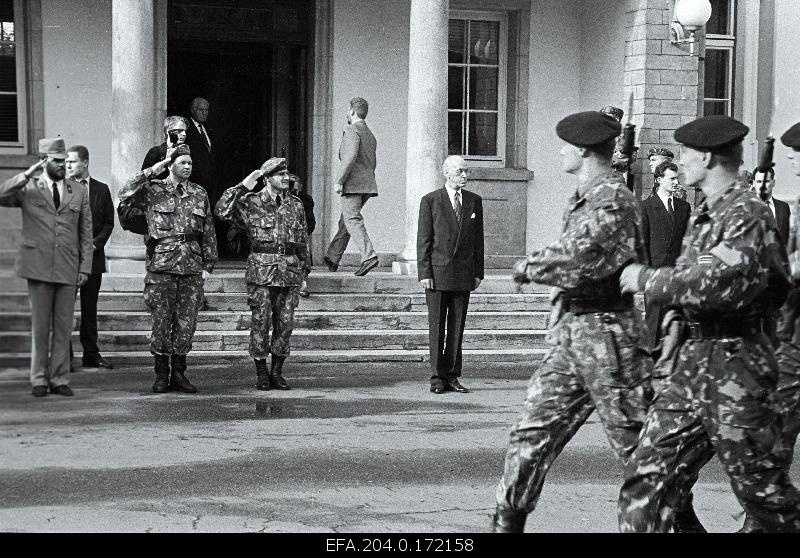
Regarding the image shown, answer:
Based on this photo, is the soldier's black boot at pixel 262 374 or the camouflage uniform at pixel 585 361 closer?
the camouflage uniform at pixel 585 361

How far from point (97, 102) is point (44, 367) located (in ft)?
29.9

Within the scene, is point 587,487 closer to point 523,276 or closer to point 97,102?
point 523,276

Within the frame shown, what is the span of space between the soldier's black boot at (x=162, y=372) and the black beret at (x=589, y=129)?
553 centimetres

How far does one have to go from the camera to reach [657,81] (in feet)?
53.1

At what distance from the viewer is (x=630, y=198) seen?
5.82 meters

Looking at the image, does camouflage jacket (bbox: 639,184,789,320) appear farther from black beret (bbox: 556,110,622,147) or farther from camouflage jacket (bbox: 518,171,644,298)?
black beret (bbox: 556,110,622,147)

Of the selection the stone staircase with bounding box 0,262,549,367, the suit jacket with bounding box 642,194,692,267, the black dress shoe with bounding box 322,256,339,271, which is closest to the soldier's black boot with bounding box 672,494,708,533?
the suit jacket with bounding box 642,194,692,267

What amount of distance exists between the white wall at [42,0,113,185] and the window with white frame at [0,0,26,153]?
363 mm

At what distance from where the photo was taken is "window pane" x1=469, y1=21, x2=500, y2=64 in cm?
1770

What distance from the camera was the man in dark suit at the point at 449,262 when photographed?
11.1 m

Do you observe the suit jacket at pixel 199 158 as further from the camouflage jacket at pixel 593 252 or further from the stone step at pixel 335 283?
the camouflage jacket at pixel 593 252

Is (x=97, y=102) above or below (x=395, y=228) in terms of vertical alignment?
above

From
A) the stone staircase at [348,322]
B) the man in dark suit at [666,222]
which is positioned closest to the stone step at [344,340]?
the stone staircase at [348,322]

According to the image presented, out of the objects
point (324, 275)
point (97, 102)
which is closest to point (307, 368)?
point (324, 275)
